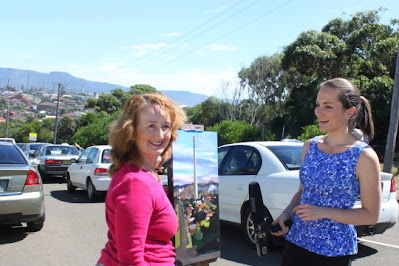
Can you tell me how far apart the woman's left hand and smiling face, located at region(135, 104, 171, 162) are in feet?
2.93

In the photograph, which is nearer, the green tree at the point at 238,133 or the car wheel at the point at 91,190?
the car wheel at the point at 91,190

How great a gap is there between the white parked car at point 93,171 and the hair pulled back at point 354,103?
8.20 m

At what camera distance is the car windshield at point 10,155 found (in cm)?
671

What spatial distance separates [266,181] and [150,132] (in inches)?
158

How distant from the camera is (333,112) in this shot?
228 centimetres

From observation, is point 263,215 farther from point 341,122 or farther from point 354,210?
Answer: point 341,122

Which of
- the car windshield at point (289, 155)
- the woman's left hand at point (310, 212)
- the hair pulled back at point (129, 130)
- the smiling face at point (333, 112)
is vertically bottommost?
the woman's left hand at point (310, 212)

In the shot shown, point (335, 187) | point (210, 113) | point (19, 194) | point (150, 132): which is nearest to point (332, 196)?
point (335, 187)

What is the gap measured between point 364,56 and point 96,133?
27.7 meters

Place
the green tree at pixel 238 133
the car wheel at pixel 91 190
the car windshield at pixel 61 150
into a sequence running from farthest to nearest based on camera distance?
the green tree at pixel 238 133
the car windshield at pixel 61 150
the car wheel at pixel 91 190

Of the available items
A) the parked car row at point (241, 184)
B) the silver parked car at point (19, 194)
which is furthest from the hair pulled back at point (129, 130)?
the silver parked car at point (19, 194)

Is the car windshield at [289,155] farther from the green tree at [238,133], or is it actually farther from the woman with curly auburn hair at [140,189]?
the green tree at [238,133]

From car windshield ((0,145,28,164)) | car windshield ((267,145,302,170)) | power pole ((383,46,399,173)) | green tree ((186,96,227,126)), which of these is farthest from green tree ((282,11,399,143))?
green tree ((186,96,227,126))

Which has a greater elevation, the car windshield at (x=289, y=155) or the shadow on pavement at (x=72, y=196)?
the car windshield at (x=289, y=155)
